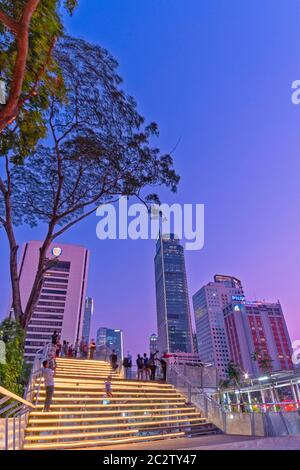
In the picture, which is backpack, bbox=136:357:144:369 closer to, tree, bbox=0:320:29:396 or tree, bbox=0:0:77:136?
tree, bbox=0:320:29:396

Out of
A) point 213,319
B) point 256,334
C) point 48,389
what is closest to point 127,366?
point 48,389

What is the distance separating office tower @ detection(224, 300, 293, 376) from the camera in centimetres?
10362

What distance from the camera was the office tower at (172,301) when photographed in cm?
16850

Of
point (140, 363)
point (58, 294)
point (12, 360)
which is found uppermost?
point (58, 294)

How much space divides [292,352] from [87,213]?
119m

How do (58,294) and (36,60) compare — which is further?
A: (58,294)

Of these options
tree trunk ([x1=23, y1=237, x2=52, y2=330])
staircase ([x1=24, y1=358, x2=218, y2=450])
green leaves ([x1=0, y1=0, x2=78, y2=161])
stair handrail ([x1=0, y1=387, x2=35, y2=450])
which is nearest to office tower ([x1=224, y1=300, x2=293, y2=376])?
staircase ([x1=24, y1=358, x2=218, y2=450])

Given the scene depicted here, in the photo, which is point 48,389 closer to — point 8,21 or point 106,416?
point 106,416

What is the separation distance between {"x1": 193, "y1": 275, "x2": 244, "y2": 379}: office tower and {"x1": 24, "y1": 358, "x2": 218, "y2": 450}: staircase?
405ft

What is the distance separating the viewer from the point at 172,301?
17675cm

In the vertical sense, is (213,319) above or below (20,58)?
above

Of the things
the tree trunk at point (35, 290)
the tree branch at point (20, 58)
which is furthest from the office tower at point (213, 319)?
the tree branch at point (20, 58)

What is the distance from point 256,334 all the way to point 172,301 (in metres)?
74.3

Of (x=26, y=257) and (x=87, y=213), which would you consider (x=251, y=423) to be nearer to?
(x=87, y=213)
